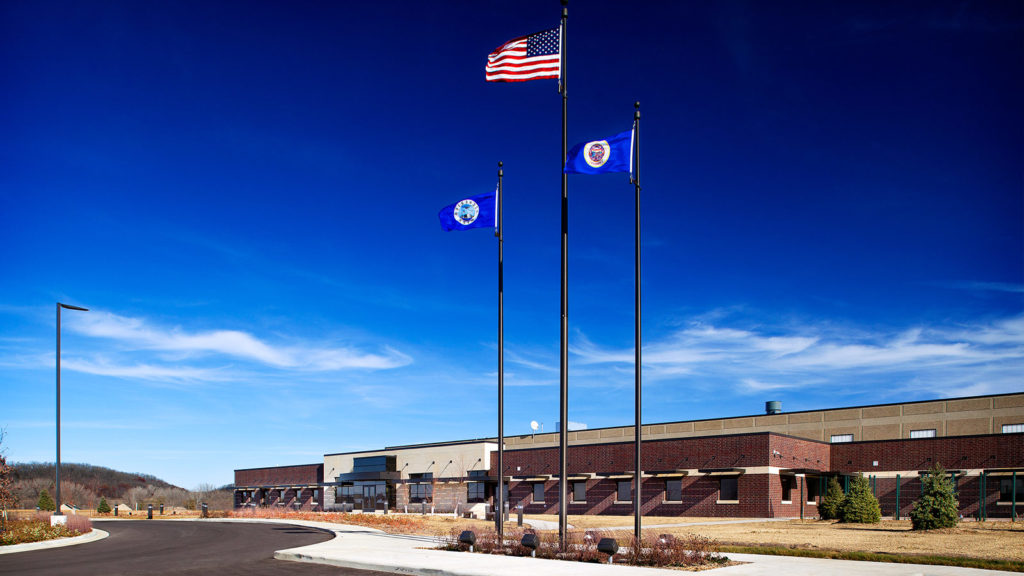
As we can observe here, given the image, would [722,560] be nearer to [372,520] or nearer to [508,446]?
[372,520]

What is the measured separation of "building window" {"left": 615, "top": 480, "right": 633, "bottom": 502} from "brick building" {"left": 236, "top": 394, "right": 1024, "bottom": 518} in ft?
0.33

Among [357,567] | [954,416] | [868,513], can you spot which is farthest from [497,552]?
[954,416]

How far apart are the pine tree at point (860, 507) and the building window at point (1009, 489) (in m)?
11.8

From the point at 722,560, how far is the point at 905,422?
45636 millimetres

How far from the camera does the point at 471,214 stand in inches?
1000

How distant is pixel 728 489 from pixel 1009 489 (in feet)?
49.0

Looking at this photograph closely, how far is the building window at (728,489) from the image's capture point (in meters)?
46.0

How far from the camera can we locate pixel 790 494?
47500 millimetres

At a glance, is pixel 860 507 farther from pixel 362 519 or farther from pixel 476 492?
pixel 476 492

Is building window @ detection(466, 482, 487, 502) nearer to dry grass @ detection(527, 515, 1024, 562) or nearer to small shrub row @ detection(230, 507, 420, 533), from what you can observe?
small shrub row @ detection(230, 507, 420, 533)

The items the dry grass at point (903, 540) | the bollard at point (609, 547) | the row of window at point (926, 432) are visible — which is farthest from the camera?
the row of window at point (926, 432)

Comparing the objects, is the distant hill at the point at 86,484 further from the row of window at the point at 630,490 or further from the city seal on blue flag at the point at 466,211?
the city seal on blue flag at the point at 466,211

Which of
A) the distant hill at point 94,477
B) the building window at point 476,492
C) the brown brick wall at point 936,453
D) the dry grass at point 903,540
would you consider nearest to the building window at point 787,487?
the brown brick wall at point 936,453

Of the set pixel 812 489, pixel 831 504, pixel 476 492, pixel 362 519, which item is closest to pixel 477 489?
pixel 476 492
